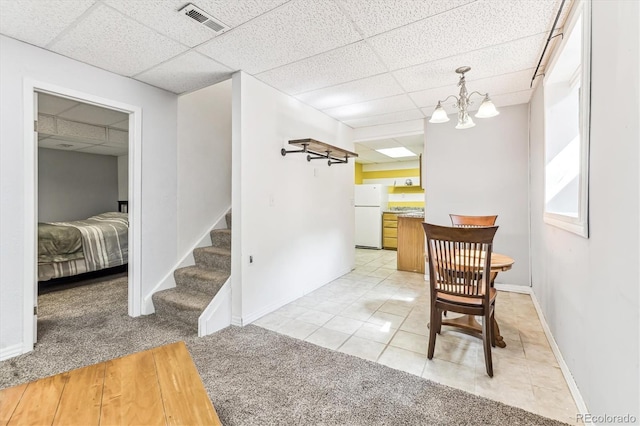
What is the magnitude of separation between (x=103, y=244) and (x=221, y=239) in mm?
2062

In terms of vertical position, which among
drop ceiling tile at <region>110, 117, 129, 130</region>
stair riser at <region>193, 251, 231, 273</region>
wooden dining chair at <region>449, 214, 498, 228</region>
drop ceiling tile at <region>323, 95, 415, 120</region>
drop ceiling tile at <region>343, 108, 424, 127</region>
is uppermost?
drop ceiling tile at <region>110, 117, 129, 130</region>

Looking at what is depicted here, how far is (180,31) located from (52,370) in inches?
98.2

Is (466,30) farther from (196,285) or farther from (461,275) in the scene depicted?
(196,285)

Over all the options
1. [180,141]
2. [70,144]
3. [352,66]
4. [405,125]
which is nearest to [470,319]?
[352,66]

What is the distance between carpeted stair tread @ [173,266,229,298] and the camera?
2.80 m

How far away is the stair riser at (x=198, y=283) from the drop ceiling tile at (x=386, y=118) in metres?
2.98

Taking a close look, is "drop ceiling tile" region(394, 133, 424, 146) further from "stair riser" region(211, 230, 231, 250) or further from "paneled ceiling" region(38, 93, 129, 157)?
"paneled ceiling" region(38, 93, 129, 157)

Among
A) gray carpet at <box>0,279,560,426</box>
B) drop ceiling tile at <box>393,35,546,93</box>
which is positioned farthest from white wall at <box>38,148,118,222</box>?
drop ceiling tile at <box>393,35,546,93</box>

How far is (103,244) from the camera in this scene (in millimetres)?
4055

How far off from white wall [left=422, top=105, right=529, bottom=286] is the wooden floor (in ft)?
12.1

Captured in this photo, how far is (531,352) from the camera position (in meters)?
2.11

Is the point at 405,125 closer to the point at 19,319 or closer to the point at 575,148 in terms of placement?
the point at 575,148

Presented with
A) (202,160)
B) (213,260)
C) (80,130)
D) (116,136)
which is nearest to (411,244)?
(213,260)

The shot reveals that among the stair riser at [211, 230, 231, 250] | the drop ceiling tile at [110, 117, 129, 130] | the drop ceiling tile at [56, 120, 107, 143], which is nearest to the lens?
the stair riser at [211, 230, 231, 250]
